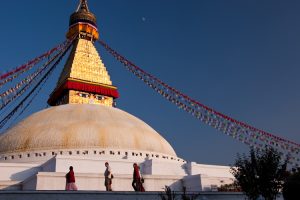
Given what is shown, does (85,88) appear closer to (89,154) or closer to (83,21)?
(83,21)

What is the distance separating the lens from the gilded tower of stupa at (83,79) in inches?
1069

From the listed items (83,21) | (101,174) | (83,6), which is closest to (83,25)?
(83,21)

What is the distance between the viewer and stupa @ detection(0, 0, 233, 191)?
15.4 meters

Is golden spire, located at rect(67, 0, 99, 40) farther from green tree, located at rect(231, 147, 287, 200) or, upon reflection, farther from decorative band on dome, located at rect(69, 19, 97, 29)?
green tree, located at rect(231, 147, 287, 200)

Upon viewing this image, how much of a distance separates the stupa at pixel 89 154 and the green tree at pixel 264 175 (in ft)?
18.4

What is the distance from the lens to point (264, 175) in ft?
32.9

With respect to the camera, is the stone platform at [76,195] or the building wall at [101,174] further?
the building wall at [101,174]

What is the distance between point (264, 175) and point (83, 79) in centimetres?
1992

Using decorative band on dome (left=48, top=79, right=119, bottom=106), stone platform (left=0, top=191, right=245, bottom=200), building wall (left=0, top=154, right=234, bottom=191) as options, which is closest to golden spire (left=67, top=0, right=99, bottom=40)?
decorative band on dome (left=48, top=79, right=119, bottom=106)

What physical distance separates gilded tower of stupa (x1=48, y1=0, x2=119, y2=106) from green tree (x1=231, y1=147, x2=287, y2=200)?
1870 centimetres

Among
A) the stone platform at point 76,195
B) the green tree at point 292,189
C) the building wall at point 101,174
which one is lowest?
the stone platform at point 76,195

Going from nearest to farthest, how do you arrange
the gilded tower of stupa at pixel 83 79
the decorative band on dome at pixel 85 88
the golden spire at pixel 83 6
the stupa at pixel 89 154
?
the stupa at pixel 89 154
the decorative band on dome at pixel 85 88
the gilded tower of stupa at pixel 83 79
the golden spire at pixel 83 6

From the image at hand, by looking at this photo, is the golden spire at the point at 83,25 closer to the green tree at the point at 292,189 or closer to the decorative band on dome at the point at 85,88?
the decorative band on dome at the point at 85,88

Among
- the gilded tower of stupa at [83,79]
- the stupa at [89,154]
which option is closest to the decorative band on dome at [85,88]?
the gilded tower of stupa at [83,79]
